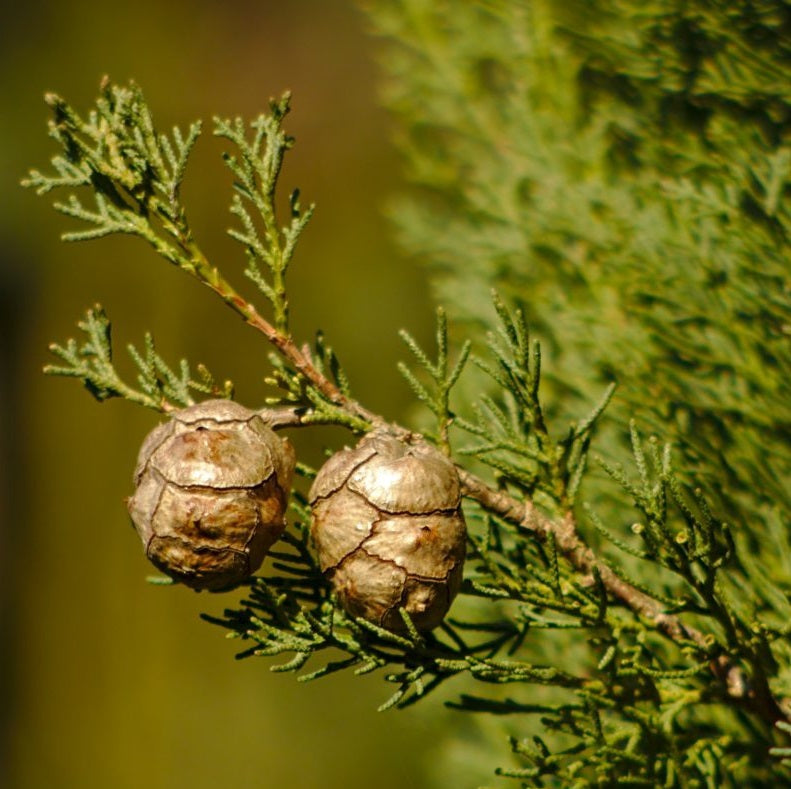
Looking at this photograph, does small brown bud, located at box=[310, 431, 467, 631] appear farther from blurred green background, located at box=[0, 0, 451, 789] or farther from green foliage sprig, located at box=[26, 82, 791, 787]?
blurred green background, located at box=[0, 0, 451, 789]

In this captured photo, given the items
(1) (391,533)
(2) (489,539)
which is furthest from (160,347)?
(1) (391,533)

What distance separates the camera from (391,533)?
0.66 m

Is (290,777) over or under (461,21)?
under

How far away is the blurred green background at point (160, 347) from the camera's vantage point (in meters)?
3.10

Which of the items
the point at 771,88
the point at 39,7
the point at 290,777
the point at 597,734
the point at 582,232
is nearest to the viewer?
the point at 597,734

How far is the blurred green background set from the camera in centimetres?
310

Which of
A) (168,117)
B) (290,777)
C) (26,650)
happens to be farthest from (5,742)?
(168,117)

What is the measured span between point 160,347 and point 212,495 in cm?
278

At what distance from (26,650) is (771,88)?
3.23m

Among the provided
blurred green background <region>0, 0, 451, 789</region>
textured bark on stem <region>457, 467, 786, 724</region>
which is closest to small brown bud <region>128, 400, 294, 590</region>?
textured bark on stem <region>457, 467, 786, 724</region>

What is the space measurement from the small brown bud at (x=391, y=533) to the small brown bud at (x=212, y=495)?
0.05 m

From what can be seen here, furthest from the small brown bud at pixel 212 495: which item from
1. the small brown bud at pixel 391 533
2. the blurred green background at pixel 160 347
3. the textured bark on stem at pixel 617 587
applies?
the blurred green background at pixel 160 347

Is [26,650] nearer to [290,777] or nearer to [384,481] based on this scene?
[290,777]

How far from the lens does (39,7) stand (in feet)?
11.5
